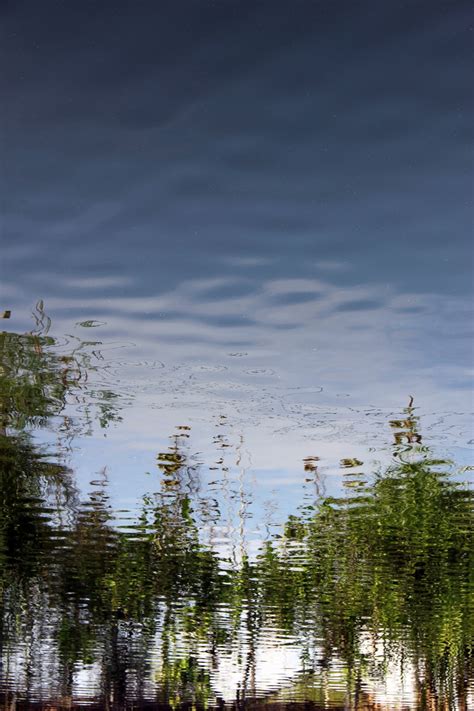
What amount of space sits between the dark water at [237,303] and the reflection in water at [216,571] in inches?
1.4

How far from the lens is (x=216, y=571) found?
7984 mm

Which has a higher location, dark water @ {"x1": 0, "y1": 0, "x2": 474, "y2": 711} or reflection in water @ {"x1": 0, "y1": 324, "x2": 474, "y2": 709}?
dark water @ {"x1": 0, "y1": 0, "x2": 474, "y2": 711}

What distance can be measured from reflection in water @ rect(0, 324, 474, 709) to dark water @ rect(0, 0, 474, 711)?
35 millimetres

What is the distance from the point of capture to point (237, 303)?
15.5 feet

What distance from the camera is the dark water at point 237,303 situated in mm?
3596

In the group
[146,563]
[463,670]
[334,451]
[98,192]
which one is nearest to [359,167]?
[98,192]

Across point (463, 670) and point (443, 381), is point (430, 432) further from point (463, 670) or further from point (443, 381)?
point (463, 670)

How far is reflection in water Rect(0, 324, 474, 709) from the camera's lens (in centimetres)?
615

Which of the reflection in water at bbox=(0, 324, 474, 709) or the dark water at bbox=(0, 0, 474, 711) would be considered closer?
the dark water at bbox=(0, 0, 474, 711)

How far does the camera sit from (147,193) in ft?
13.5

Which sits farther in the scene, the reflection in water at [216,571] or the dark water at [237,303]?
the reflection in water at [216,571]

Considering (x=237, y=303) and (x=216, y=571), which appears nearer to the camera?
(x=237, y=303)

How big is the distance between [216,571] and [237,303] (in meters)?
4.19

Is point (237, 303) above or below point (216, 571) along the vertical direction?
above
